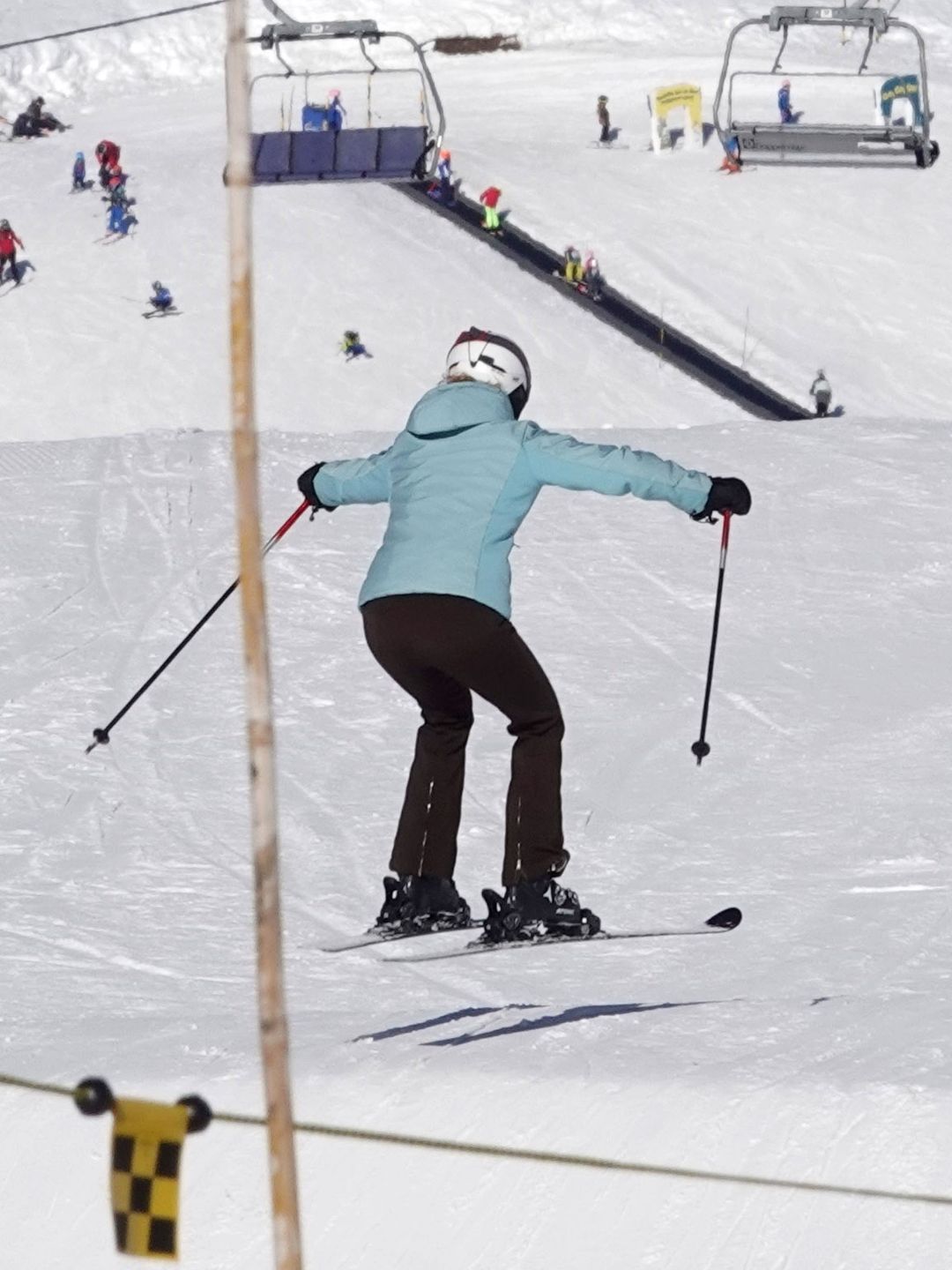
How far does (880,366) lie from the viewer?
73.1 ft

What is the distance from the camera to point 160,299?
74.6 feet

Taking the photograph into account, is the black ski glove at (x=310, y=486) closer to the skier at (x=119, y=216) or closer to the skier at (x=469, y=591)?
the skier at (x=469, y=591)

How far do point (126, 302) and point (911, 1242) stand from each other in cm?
2028

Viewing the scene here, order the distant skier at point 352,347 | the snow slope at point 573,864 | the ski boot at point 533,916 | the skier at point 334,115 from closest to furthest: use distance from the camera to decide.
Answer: the snow slope at point 573,864 → the ski boot at point 533,916 → the distant skier at point 352,347 → the skier at point 334,115

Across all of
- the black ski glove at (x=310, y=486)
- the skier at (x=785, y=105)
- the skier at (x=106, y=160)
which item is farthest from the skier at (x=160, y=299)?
the black ski glove at (x=310, y=486)

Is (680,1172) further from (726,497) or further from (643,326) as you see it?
(643,326)

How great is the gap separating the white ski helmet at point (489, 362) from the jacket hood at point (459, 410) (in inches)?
1.5

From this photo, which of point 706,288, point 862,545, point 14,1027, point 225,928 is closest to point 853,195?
point 706,288

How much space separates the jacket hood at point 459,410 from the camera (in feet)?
17.4

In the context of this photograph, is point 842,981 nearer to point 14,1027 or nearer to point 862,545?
point 14,1027

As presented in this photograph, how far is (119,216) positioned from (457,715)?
67.3 feet

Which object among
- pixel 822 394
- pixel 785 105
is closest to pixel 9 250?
pixel 822 394

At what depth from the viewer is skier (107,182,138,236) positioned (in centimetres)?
2495

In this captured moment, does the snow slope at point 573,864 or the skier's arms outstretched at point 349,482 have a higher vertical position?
the skier's arms outstretched at point 349,482
